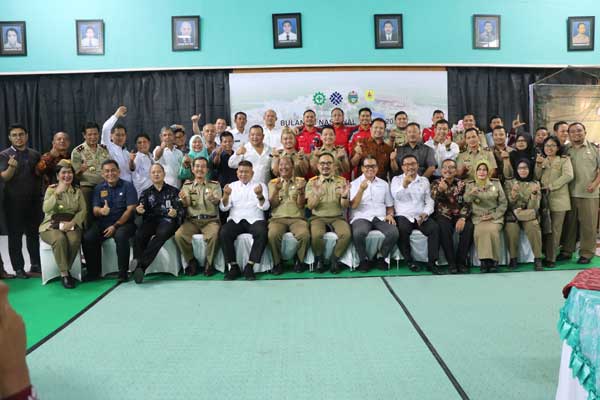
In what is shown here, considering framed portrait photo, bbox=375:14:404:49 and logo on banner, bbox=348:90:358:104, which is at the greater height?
framed portrait photo, bbox=375:14:404:49

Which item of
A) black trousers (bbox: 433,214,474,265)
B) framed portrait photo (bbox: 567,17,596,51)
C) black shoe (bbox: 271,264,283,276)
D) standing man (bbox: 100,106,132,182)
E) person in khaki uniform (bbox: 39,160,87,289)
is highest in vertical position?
framed portrait photo (bbox: 567,17,596,51)

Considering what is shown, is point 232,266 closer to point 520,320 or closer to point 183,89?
point 520,320

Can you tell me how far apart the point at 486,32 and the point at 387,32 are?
142cm

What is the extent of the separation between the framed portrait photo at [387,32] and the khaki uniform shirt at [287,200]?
2.85m

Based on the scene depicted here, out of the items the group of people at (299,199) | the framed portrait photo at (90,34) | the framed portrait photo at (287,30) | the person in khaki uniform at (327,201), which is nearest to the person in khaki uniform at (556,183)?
the group of people at (299,199)

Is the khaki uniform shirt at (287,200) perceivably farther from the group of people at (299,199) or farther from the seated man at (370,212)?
the seated man at (370,212)

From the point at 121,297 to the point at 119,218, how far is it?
99 cm

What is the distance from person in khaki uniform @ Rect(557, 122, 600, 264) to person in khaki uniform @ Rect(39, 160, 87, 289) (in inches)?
189

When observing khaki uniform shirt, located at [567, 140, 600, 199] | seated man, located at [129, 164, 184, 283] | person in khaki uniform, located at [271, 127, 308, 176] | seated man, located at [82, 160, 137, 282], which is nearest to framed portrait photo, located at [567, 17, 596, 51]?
khaki uniform shirt, located at [567, 140, 600, 199]

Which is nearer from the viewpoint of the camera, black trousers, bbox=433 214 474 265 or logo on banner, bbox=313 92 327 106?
black trousers, bbox=433 214 474 265

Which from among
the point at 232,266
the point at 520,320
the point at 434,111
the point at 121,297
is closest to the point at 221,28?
the point at 434,111

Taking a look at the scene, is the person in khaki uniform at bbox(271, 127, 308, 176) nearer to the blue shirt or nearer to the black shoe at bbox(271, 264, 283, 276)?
the black shoe at bbox(271, 264, 283, 276)

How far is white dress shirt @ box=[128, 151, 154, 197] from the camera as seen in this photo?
4594 mm

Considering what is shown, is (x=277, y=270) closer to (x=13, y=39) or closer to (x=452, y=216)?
(x=452, y=216)
